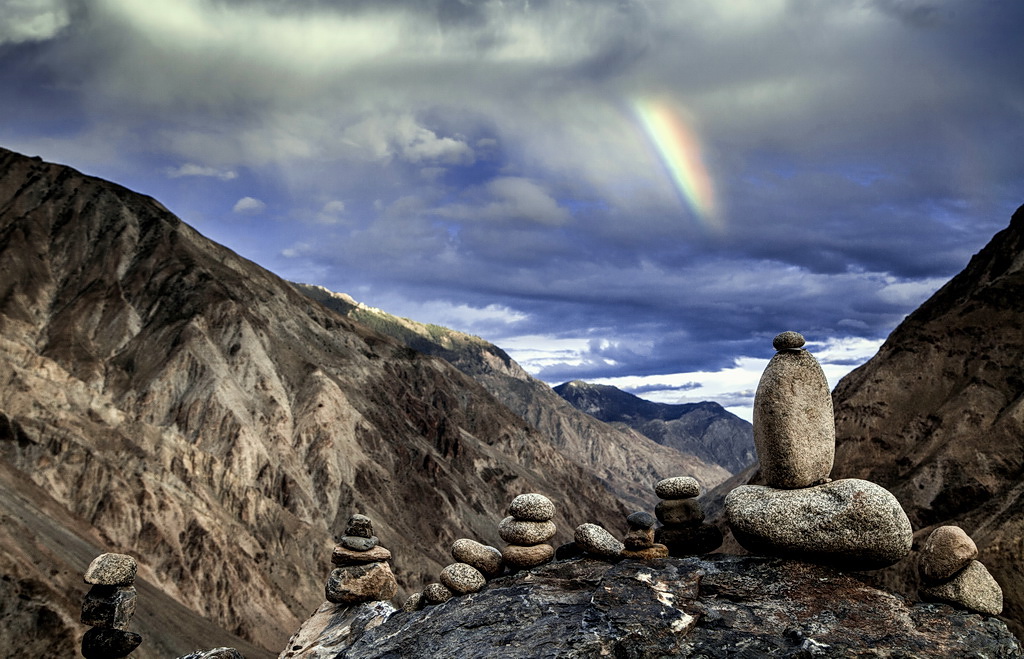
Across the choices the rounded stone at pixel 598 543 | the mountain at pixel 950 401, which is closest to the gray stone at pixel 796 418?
the rounded stone at pixel 598 543

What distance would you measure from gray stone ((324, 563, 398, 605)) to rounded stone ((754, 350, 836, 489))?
29.9 feet

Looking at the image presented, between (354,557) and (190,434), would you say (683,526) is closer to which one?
(354,557)

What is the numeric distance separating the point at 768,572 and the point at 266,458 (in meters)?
70.1

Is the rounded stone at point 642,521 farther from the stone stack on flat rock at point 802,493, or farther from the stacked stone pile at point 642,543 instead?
the stone stack on flat rock at point 802,493

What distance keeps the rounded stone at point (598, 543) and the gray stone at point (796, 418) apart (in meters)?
3.47

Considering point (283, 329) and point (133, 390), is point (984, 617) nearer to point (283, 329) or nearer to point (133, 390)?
point (133, 390)

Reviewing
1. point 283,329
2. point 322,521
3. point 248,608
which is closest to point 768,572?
point 248,608

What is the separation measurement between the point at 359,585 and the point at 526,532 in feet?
14.7

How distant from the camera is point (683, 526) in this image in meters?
16.1

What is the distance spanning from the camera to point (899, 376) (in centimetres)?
4731

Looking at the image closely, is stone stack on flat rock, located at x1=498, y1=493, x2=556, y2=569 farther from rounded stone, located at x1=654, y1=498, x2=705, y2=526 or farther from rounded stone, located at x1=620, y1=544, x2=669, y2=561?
rounded stone, located at x1=654, y1=498, x2=705, y2=526

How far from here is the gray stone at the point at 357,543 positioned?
56.4 ft

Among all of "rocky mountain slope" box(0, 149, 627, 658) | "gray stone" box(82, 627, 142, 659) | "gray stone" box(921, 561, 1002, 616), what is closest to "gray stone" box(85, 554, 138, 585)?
"gray stone" box(82, 627, 142, 659)

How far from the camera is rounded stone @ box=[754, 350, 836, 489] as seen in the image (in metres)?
13.2
